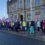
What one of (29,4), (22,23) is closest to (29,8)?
(29,4)

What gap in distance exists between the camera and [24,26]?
105 ft

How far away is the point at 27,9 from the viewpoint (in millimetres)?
42719

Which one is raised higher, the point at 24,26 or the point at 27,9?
the point at 27,9

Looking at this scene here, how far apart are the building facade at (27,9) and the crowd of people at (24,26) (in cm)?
310

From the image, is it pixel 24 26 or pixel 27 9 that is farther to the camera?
pixel 27 9

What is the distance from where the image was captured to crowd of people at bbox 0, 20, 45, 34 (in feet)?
94.6

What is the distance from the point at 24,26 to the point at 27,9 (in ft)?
36.5

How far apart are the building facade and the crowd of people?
3.10 meters

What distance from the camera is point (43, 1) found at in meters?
35.3

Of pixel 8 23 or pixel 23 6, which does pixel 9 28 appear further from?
pixel 23 6

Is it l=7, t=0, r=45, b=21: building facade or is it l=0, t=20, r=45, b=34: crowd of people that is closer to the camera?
l=0, t=20, r=45, b=34: crowd of people

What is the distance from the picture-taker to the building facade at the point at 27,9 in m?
35.9

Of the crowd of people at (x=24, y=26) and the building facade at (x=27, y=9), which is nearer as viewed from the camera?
the crowd of people at (x=24, y=26)

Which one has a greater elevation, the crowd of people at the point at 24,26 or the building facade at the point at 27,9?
the building facade at the point at 27,9
